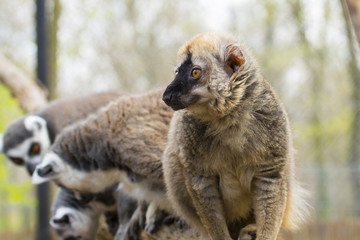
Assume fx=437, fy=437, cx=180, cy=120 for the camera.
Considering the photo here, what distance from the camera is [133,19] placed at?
30.8ft

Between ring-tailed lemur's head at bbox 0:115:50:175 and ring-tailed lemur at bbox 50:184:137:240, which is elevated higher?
ring-tailed lemur's head at bbox 0:115:50:175


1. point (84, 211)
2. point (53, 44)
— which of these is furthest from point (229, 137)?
point (53, 44)

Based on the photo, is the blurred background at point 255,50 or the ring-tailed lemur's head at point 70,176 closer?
the ring-tailed lemur's head at point 70,176

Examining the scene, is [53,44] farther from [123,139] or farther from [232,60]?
[232,60]

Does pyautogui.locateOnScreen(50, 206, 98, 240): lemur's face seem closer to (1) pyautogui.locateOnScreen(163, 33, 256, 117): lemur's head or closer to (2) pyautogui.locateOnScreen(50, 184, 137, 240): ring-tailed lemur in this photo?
(2) pyautogui.locateOnScreen(50, 184, 137, 240): ring-tailed lemur

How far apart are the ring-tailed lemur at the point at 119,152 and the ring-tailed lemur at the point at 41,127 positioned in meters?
2.15

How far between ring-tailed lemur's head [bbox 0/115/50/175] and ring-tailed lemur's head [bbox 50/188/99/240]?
7.02 feet

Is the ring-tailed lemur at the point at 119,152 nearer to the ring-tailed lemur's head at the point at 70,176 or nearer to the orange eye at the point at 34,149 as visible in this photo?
the ring-tailed lemur's head at the point at 70,176

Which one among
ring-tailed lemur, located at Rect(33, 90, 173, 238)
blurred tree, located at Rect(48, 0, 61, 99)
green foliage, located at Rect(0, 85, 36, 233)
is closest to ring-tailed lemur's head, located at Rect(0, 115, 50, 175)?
blurred tree, located at Rect(48, 0, 61, 99)

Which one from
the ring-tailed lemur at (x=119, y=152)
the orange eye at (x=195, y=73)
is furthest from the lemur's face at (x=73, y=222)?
the orange eye at (x=195, y=73)

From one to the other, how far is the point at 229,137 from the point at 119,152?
4.13ft

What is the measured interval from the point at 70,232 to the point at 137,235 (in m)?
0.68

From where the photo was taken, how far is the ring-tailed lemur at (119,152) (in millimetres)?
3311

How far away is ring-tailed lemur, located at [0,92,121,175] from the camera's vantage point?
5.90m
